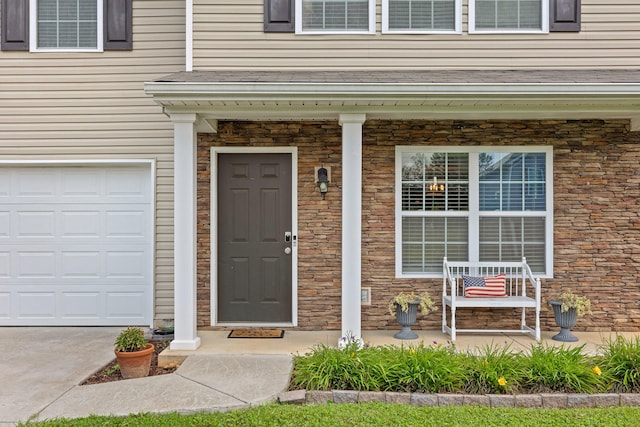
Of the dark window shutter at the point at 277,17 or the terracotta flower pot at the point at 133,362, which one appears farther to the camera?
the dark window shutter at the point at 277,17

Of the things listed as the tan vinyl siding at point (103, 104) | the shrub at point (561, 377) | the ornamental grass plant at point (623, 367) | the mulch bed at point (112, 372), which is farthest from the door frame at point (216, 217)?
the ornamental grass plant at point (623, 367)

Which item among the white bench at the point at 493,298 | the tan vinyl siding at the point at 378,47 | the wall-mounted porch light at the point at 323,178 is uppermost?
the tan vinyl siding at the point at 378,47

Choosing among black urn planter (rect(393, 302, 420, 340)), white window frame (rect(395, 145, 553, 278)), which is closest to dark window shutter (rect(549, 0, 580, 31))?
white window frame (rect(395, 145, 553, 278))

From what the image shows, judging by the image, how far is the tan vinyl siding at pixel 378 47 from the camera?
206 inches

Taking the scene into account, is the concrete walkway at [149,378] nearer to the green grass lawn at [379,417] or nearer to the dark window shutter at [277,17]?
the green grass lawn at [379,417]

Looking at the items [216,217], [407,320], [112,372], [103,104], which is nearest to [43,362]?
[112,372]

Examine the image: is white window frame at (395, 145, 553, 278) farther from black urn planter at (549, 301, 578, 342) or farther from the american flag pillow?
black urn planter at (549, 301, 578, 342)

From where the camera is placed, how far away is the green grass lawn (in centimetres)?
308

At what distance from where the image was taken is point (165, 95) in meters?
4.24

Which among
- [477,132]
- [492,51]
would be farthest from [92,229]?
[492,51]

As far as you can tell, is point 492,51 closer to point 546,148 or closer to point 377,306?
point 546,148

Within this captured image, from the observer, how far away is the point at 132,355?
388cm

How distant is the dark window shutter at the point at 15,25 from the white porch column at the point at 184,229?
285 cm

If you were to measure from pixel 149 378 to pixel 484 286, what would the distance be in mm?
3510
